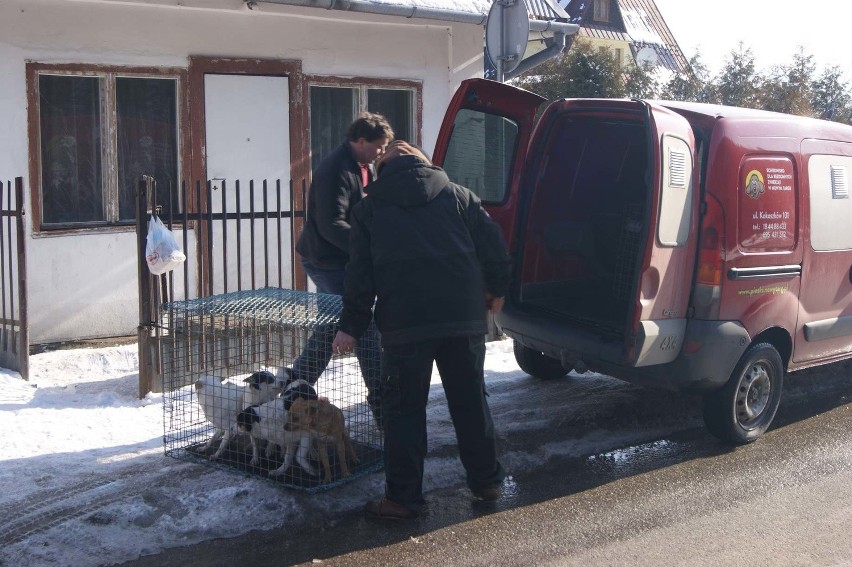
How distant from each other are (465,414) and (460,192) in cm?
112

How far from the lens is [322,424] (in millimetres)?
5027

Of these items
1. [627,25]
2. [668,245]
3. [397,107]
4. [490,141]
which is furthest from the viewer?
[627,25]

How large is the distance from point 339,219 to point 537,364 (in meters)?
2.61

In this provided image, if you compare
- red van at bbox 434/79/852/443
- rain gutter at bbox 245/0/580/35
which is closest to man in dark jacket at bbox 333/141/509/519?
red van at bbox 434/79/852/443

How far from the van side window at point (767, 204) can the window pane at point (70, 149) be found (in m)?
5.75

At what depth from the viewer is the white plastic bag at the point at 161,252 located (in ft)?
22.0

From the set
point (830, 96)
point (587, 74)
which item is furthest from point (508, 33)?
point (830, 96)

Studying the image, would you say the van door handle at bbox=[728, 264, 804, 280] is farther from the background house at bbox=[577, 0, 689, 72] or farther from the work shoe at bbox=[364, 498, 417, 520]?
the background house at bbox=[577, 0, 689, 72]

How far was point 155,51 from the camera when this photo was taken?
889cm

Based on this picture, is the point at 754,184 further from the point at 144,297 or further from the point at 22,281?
the point at 22,281

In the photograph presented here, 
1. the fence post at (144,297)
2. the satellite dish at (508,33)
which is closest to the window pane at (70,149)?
the fence post at (144,297)

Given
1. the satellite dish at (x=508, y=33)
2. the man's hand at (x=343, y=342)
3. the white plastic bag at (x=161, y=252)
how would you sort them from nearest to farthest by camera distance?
the man's hand at (x=343, y=342), the white plastic bag at (x=161, y=252), the satellite dish at (x=508, y=33)

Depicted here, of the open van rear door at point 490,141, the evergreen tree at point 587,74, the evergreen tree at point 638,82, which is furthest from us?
the evergreen tree at point 638,82

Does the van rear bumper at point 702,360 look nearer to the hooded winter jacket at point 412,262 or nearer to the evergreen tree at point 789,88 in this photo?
the hooded winter jacket at point 412,262
